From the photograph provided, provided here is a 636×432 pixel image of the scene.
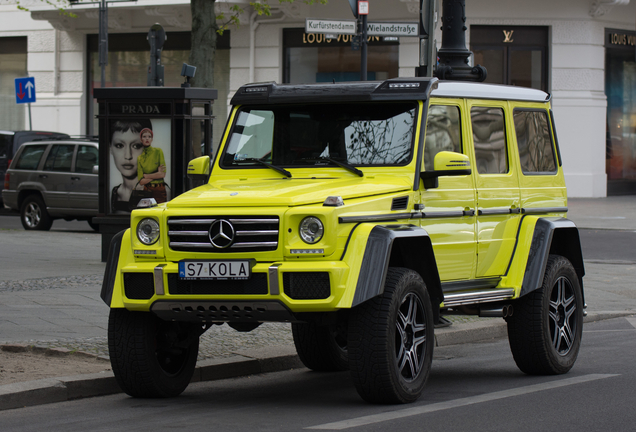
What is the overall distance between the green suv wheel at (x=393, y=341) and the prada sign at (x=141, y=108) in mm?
7843

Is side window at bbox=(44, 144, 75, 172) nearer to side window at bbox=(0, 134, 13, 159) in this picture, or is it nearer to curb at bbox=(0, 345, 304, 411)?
side window at bbox=(0, 134, 13, 159)

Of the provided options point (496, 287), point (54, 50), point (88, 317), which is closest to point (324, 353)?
point (496, 287)

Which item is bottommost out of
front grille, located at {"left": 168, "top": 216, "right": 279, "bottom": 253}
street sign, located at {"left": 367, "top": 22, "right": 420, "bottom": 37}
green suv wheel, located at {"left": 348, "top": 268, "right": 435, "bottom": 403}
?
green suv wheel, located at {"left": 348, "top": 268, "right": 435, "bottom": 403}

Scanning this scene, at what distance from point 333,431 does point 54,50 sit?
2759cm

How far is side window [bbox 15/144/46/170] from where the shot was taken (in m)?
20.6

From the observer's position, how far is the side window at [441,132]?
6.93m

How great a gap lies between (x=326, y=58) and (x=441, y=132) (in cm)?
2231

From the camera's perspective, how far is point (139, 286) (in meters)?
6.21

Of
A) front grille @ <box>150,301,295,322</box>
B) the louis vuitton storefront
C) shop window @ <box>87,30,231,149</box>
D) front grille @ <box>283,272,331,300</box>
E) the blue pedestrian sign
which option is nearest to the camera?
front grille @ <box>283,272,331,300</box>

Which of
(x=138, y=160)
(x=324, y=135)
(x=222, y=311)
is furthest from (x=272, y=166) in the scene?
(x=138, y=160)

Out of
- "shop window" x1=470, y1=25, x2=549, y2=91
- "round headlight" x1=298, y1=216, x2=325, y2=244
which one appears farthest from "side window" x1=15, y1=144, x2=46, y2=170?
"round headlight" x1=298, y1=216, x2=325, y2=244

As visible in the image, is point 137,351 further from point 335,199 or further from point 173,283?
point 335,199

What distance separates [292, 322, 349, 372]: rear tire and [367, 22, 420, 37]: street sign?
6.79 metres

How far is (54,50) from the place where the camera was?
103 ft
